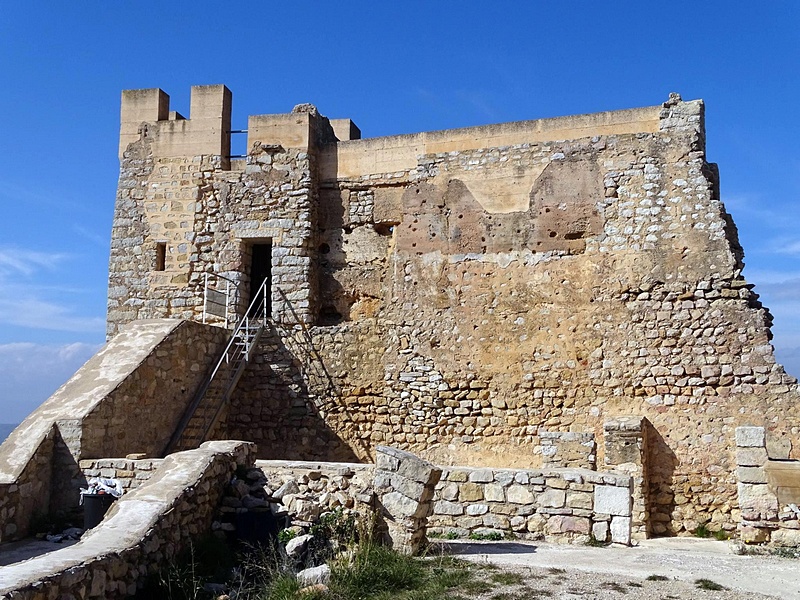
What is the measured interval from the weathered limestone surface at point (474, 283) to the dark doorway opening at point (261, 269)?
729 mm

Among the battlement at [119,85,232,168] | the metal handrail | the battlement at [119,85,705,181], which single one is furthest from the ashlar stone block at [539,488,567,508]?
the battlement at [119,85,232,168]

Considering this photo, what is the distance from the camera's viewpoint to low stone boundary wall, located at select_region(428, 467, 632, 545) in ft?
26.8

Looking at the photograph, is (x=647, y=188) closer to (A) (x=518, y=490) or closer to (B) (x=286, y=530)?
(A) (x=518, y=490)

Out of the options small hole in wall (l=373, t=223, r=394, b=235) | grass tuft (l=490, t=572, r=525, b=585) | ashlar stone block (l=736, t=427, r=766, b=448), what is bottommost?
grass tuft (l=490, t=572, r=525, b=585)

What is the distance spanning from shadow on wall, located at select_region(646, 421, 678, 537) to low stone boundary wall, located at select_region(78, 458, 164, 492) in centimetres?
666

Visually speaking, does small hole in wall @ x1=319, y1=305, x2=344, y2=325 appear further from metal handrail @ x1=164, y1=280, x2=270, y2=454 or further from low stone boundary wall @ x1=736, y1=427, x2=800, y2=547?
low stone boundary wall @ x1=736, y1=427, x2=800, y2=547

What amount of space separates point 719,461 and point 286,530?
22.1 feet

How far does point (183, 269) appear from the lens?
14.6m

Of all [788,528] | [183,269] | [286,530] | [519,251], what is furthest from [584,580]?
[183,269]

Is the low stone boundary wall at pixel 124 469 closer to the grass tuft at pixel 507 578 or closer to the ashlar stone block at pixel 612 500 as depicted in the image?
the grass tuft at pixel 507 578

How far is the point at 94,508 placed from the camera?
876 centimetres

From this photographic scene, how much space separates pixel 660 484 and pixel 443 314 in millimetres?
4193

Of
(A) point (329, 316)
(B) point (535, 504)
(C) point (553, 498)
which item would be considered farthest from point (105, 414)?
(C) point (553, 498)

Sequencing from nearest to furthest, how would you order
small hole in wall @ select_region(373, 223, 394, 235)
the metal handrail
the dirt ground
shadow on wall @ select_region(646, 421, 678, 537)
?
the dirt ground < shadow on wall @ select_region(646, 421, 678, 537) < the metal handrail < small hole in wall @ select_region(373, 223, 394, 235)
